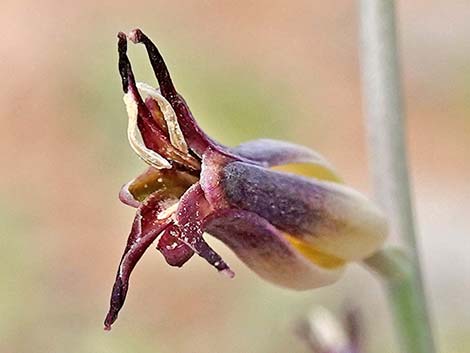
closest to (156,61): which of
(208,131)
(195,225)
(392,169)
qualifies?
(195,225)

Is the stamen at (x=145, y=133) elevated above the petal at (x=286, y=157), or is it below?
above

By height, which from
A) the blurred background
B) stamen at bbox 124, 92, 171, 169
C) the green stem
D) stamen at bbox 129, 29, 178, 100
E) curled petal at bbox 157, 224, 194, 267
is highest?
stamen at bbox 129, 29, 178, 100

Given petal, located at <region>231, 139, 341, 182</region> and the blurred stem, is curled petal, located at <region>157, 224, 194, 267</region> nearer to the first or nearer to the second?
petal, located at <region>231, 139, 341, 182</region>

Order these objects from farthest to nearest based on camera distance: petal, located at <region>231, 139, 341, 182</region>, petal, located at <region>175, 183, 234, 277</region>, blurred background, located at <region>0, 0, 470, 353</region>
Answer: blurred background, located at <region>0, 0, 470, 353</region> → petal, located at <region>231, 139, 341, 182</region> → petal, located at <region>175, 183, 234, 277</region>

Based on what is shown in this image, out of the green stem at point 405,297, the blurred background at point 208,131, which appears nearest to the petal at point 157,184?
the green stem at point 405,297

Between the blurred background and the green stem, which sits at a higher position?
the green stem

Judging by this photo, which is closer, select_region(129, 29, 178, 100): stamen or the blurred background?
select_region(129, 29, 178, 100): stamen

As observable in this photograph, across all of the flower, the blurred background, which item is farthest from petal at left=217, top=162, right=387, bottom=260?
the blurred background

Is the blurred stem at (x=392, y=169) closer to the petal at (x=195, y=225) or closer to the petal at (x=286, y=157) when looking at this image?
the petal at (x=286, y=157)

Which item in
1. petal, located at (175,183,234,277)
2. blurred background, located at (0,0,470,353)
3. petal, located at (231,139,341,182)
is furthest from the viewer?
blurred background, located at (0,0,470,353)
